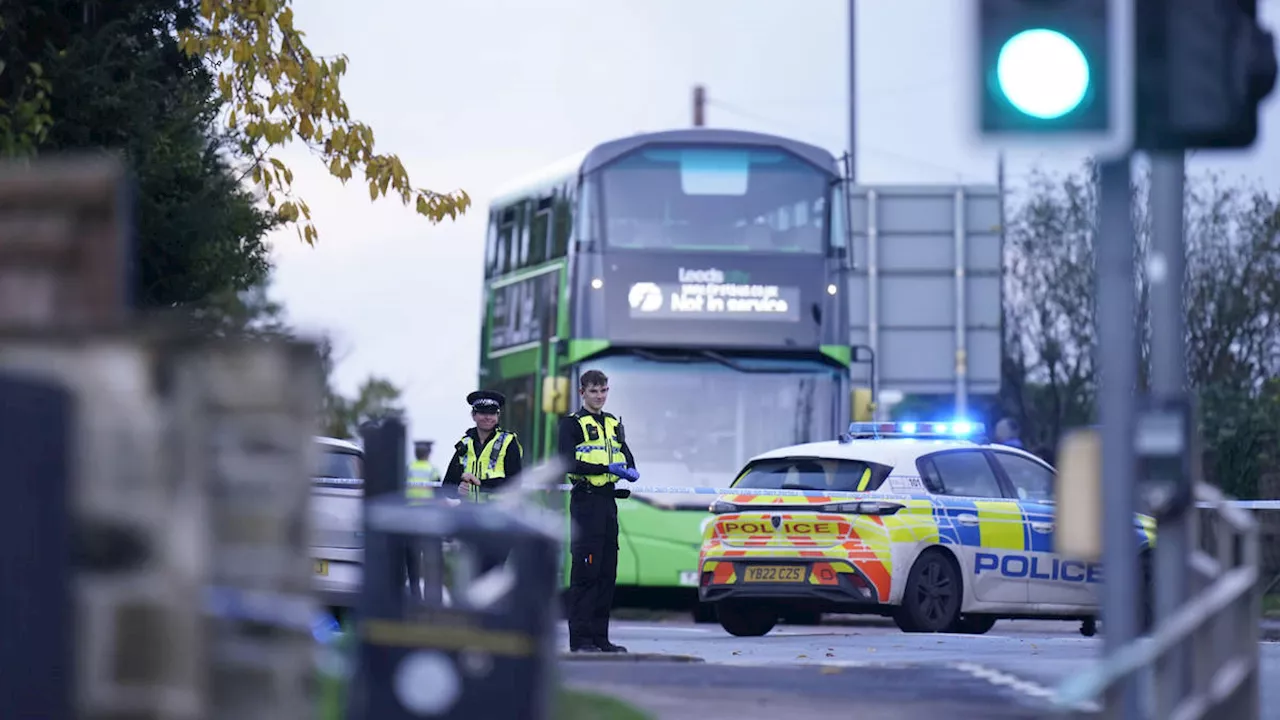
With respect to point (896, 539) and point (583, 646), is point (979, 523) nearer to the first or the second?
point (896, 539)

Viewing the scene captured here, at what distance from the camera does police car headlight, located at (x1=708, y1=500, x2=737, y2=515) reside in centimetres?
1930

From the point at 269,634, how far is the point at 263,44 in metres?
9.84

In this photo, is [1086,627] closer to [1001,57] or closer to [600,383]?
[600,383]

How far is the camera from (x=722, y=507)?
1939cm

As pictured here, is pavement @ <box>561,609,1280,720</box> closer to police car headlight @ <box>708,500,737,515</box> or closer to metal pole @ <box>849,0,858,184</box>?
police car headlight @ <box>708,500,737,515</box>

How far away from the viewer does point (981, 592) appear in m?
19.3

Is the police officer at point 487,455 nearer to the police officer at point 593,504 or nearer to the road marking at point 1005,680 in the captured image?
the police officer at point 593,504

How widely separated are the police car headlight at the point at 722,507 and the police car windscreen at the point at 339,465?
324 cm

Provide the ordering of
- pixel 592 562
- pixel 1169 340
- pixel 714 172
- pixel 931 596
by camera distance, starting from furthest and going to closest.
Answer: pixel 714 172 → pixel 931 596 → pixel 592 562 → pixel 1169 340

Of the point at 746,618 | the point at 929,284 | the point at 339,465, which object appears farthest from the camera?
the point at 929,284

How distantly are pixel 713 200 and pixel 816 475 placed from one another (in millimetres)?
5309

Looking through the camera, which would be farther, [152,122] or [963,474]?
[963,474]

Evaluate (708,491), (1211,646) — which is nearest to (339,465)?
(708,491)

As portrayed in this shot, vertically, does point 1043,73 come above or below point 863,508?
above
